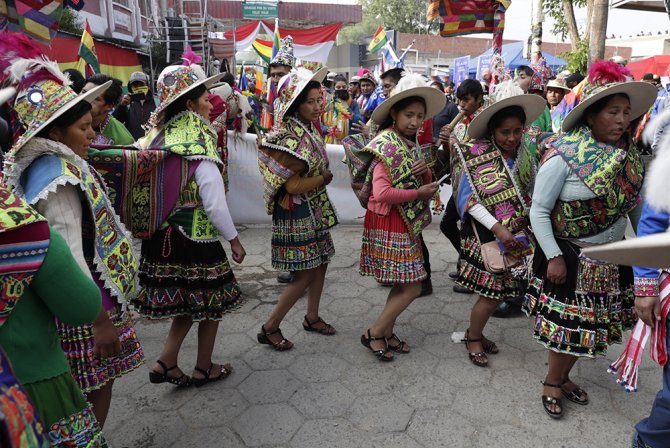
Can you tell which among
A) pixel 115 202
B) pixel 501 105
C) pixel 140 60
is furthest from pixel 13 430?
pixel 140 60

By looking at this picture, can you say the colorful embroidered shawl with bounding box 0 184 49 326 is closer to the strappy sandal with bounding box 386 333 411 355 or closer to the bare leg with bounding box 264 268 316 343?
the bare leg with bounding box 264 268 316 343

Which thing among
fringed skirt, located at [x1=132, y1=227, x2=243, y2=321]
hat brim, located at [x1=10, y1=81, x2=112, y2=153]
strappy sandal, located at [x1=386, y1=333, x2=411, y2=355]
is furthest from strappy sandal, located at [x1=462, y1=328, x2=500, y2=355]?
hat brim, located at [x1=10, y1=81, x2=112, y2=153]

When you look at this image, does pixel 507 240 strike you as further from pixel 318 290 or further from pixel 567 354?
pixel 318 290

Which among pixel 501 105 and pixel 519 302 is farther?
pixel 519 302

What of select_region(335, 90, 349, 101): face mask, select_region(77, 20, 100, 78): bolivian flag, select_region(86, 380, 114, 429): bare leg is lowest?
select_region(86, 380, 114, 429): bare leg

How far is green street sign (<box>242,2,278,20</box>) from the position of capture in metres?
20.2

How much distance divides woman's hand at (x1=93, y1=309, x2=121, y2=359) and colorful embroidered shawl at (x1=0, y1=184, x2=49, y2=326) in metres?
0.56

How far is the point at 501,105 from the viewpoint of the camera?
293 cm

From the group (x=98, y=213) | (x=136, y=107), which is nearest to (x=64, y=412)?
(x=98, y=213)

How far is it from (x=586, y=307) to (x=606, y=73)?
125cm

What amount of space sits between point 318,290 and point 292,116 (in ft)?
4.32

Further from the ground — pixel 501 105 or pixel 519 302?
pixel 501 105

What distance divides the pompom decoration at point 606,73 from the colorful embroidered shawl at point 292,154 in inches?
66.7

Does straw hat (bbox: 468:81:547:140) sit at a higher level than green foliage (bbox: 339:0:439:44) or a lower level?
lower
